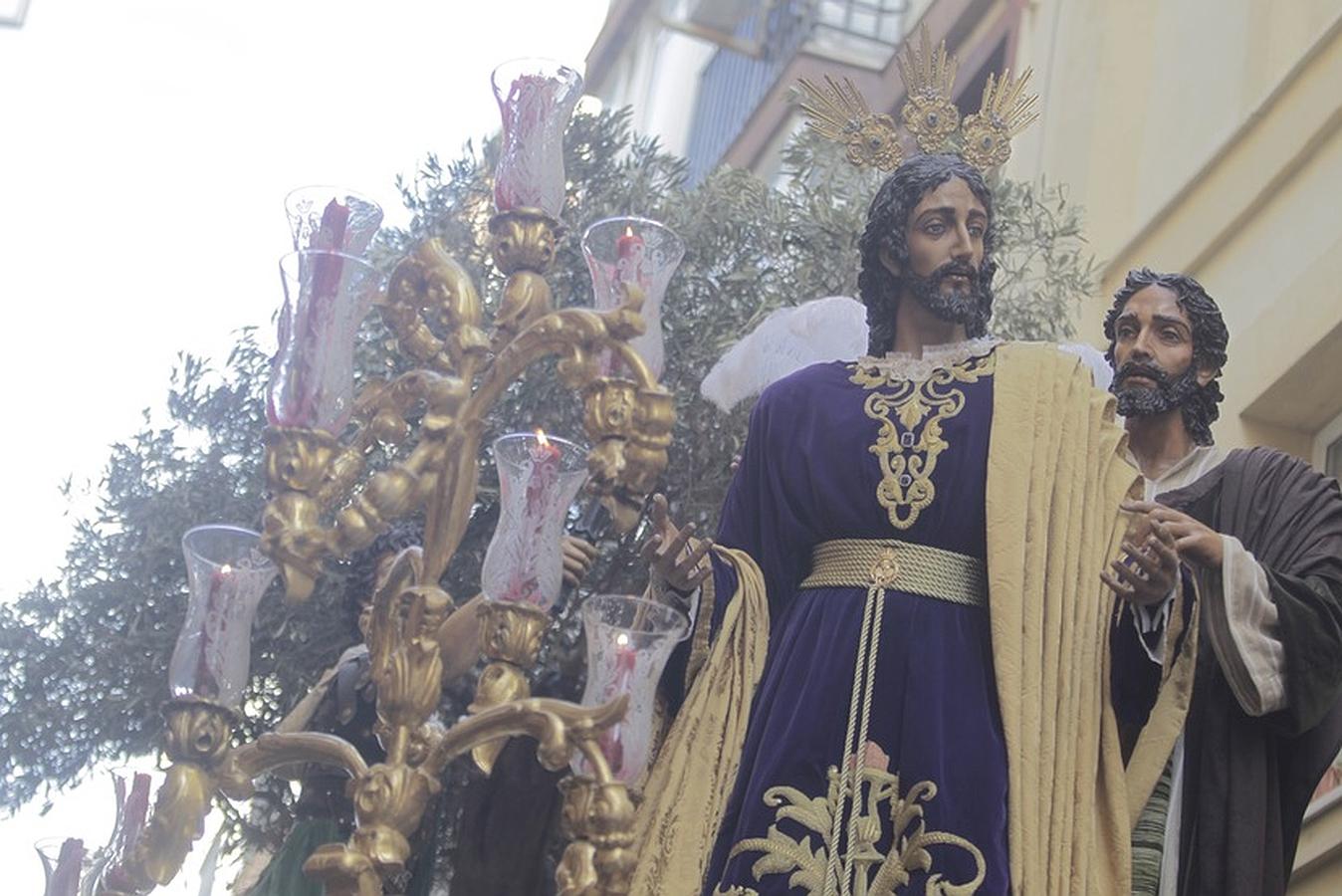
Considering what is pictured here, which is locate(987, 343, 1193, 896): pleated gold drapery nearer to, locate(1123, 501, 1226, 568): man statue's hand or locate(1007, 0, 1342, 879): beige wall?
locate(1123, 501, 1226, 568): man statue's hand

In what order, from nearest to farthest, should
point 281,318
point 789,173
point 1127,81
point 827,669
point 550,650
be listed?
1. point 827,669
2. point 281,318
3. point 550,650
4. point 789,173
5. point 1127,81

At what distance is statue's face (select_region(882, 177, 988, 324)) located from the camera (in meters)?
5.09

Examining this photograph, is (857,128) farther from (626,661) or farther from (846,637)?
(626,661)

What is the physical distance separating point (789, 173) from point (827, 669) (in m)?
4.88

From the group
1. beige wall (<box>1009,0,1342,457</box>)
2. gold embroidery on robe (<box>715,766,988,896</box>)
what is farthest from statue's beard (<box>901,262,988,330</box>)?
beige wall (<box>1009,0,1342,457</box>)

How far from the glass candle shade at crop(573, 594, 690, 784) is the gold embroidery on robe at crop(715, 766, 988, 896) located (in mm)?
278

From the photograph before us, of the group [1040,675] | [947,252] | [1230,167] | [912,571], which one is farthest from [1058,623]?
[1230,167]

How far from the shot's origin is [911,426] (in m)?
4.86

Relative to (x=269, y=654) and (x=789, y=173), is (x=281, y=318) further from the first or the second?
(x=789, y=173)

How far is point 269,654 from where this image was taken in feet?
25.3

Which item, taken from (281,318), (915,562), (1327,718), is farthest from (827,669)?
(281,318)

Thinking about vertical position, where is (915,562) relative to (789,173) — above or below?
below

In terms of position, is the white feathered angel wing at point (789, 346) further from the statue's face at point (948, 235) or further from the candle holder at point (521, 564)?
the candle holder at point (521, 564)

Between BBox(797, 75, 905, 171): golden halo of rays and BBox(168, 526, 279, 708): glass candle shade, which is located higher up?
BBox(797, 75, 905, 171): golden halo of rays
